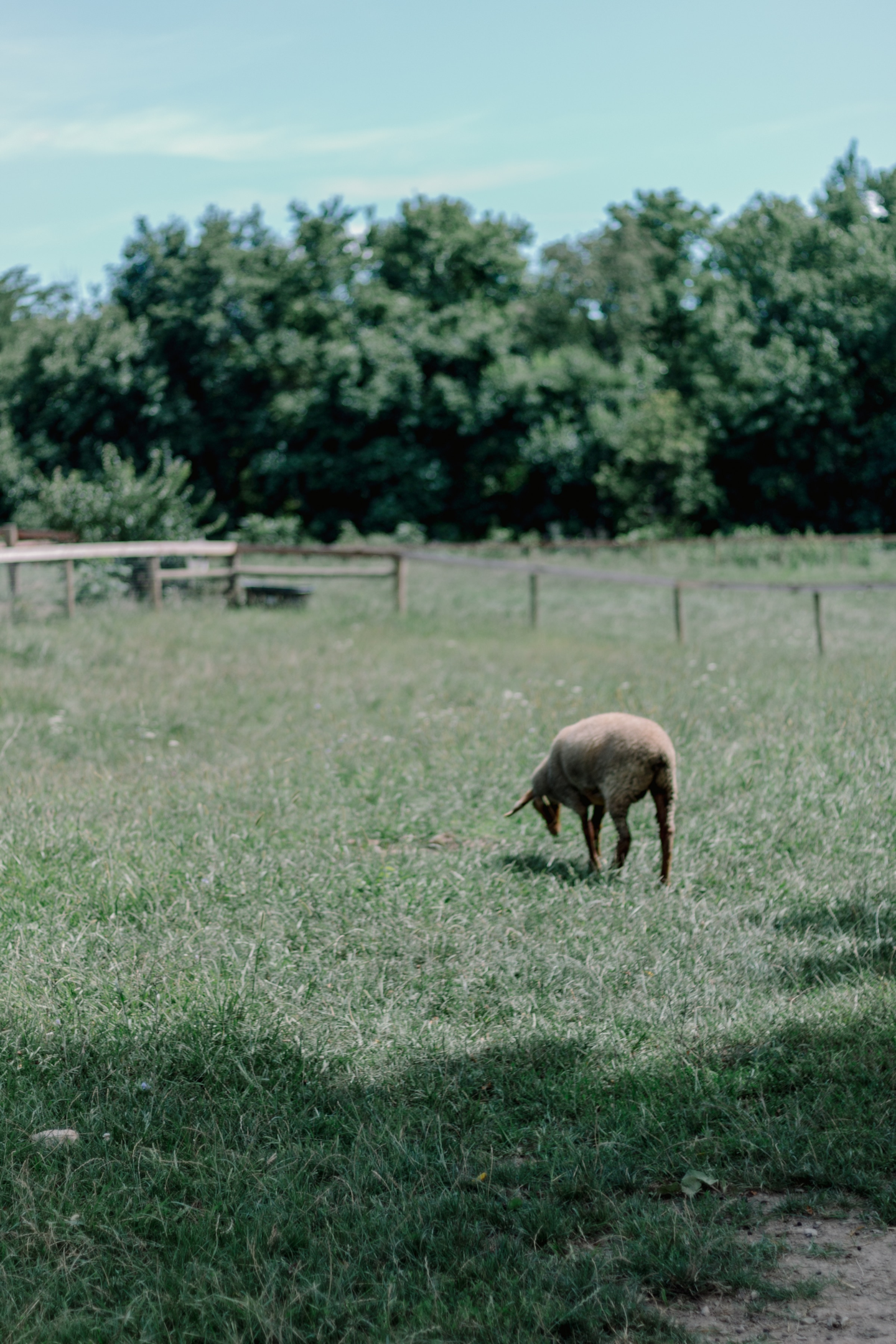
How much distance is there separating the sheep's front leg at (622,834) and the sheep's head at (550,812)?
0.52 metres

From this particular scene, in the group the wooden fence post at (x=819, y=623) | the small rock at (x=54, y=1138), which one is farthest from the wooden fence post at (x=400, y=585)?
the small rock at (x=54, y=1138)

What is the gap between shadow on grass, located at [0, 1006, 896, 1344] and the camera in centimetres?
301

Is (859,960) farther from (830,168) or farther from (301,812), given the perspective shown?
(830,168)

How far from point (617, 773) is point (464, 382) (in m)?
39.9

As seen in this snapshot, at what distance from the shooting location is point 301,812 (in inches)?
278

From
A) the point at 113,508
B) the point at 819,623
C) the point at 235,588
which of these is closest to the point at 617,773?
the point at 819,623

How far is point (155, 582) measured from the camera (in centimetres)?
1661

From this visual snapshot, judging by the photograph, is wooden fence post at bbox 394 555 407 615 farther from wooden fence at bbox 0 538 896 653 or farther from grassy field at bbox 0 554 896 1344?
grassy field at bbox 0 554 896 1344

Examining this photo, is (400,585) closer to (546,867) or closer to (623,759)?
(546,867)

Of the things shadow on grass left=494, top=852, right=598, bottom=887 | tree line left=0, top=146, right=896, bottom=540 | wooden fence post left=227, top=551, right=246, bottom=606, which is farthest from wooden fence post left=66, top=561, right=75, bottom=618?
tree line left=0, top=146, right=896, bottom=540

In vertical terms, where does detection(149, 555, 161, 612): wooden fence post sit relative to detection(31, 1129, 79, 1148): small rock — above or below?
above

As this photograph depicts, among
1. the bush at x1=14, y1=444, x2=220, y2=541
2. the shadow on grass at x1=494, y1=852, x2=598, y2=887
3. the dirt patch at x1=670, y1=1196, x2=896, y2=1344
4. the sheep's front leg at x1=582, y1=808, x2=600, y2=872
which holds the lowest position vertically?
the dirt patch at x1=670, y1=1196, x2=896, y2=1344

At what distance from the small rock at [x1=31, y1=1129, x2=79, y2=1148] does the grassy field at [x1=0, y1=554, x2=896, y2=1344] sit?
0.05 meters

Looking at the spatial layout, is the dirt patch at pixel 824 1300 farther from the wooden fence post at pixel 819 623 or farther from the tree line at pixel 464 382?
the tree line at pixel 464 382
